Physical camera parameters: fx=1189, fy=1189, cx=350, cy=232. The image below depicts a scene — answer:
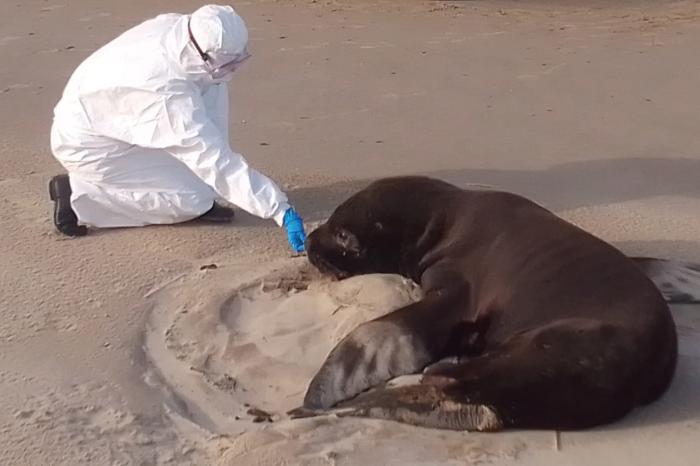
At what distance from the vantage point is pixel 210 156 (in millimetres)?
5352

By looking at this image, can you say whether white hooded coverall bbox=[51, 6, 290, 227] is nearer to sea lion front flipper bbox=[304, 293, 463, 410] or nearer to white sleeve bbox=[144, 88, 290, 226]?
white sleeve bbox=[144, 88, 290, 226]

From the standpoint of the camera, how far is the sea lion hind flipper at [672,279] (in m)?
5.09

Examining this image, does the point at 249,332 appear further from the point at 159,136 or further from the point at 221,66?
the point at 221,66

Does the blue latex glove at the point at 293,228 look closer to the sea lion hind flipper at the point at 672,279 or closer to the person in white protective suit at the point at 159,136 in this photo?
the person in white protective suit at the point at 159,136

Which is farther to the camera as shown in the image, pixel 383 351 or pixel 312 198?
pixel 312 198

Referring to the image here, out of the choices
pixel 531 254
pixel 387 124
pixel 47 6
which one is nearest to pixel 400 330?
pixel 531 254

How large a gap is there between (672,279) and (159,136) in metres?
2.40

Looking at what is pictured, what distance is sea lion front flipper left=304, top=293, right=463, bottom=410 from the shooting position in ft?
14.2

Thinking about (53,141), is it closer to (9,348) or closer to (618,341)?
(9,348)

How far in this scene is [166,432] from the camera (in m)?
4.15

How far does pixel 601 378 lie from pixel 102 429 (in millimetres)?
1731

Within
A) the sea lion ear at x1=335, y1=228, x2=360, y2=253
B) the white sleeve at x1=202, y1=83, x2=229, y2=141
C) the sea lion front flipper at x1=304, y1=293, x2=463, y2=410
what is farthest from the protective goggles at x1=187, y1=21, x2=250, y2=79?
the sea lion front flipper at x1=304, y1=293, x2=463, y2=410

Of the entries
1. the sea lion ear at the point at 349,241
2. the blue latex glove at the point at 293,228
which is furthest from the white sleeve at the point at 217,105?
the sea lion ear at the point at 349,241


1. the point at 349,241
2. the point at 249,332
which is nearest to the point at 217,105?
the point at 349,241
